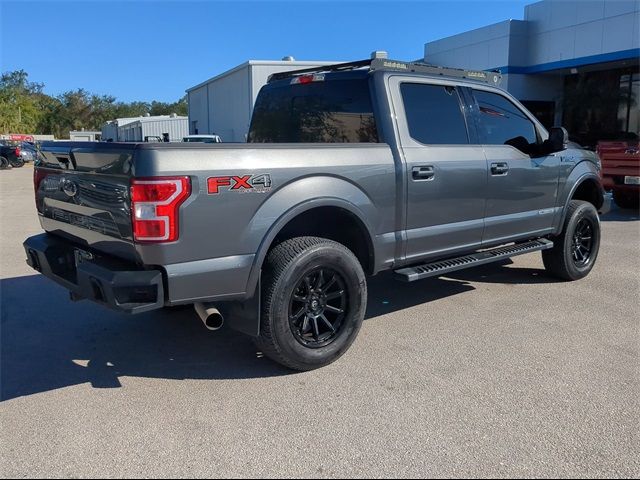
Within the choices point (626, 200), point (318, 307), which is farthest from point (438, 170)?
point (626, 200)

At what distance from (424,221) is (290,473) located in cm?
241

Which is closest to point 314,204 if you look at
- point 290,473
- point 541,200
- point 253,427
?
point 253,427

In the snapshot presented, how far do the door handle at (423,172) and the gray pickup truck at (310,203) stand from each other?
12 mm

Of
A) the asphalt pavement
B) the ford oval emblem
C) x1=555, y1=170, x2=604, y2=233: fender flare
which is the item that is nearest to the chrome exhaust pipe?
the asphalt pavement

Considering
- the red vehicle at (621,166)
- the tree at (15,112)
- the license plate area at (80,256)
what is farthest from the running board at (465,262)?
the tree at (15,112)

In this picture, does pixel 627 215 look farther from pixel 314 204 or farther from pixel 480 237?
pixel 314 204

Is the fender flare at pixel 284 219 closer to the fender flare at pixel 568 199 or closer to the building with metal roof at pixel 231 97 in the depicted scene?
the fender flare at pixel 568 199

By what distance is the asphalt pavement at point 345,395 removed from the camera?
9.29 feet

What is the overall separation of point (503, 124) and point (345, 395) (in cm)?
325

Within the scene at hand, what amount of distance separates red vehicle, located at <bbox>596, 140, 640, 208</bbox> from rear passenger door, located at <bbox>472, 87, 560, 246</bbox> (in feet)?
20.3

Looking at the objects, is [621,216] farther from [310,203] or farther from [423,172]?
[310,203]

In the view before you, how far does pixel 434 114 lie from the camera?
15.5 feet

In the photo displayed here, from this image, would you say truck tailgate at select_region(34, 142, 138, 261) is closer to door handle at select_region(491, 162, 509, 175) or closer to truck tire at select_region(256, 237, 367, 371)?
truck tire at select_region(256, 237, 367, 371)

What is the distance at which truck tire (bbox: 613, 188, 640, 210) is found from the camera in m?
12.3
